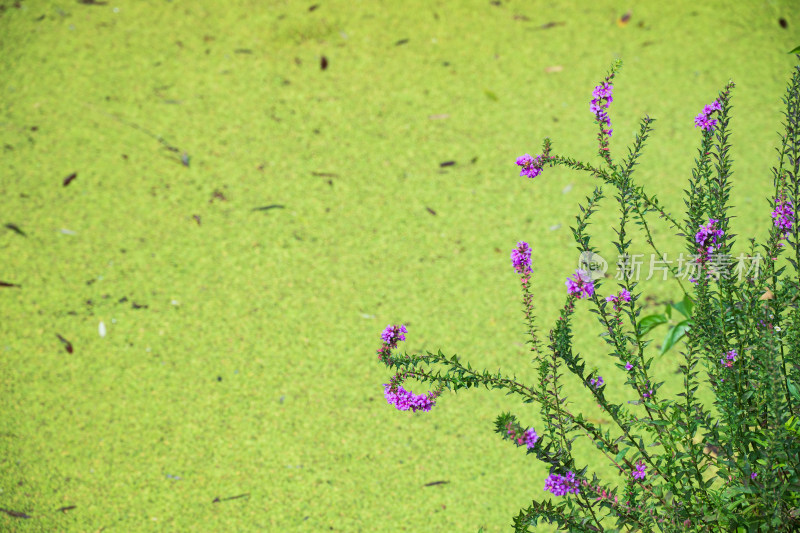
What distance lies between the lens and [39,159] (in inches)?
80.2

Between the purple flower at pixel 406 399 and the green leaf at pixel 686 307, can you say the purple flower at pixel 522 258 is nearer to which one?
the purple flower at pixel 406 399

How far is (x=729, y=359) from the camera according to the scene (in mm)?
875

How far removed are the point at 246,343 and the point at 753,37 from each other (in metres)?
2.19

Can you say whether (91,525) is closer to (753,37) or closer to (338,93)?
(338,93)

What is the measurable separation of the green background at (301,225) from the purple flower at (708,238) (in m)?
0.80

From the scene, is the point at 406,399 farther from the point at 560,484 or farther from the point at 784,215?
the point at 784,215

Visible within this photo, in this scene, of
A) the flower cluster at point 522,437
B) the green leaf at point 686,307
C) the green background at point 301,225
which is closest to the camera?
the flower cluster at point 522,437

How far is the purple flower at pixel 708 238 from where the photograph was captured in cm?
83

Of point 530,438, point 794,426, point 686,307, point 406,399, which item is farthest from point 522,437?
point 686,307

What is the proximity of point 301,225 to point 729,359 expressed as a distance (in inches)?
52.8

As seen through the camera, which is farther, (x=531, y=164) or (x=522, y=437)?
(x=531, y=164)

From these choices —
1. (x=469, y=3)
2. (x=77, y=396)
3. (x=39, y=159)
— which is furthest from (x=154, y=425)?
(x=469, y=3)

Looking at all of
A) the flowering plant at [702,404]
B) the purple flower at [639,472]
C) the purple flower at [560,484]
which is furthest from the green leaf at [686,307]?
the purple flower at [560,484]

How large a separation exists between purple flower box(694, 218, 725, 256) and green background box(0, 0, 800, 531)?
2.64ft
